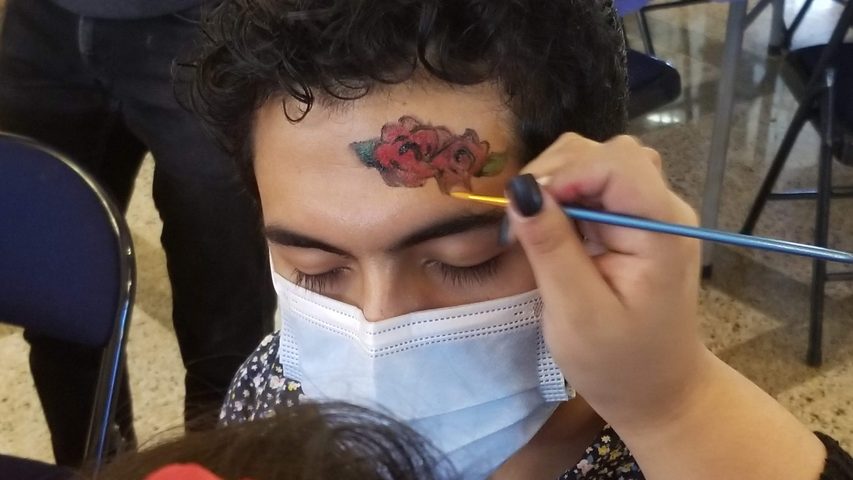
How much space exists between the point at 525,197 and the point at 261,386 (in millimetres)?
653

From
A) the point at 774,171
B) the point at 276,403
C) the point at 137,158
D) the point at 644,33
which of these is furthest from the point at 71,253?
the point at 644,33

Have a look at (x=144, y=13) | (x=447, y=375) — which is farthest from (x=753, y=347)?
(x=144, y=13)

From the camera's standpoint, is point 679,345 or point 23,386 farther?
point 23,386

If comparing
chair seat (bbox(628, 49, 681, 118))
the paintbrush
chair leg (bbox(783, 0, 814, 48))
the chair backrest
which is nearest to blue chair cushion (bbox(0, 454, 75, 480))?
the chair backrest

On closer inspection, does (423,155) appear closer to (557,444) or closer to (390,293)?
(390,293)

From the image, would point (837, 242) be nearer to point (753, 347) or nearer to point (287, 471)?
point (753, 347)

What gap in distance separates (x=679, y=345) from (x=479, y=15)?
344mm

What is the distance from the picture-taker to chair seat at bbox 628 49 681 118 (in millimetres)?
1772

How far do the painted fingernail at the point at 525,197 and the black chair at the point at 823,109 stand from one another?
147 centimetres

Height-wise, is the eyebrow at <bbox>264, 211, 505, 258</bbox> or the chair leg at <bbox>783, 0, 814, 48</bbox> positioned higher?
the eyebrow at <bbox>264, 211, 505, 258</bbox>

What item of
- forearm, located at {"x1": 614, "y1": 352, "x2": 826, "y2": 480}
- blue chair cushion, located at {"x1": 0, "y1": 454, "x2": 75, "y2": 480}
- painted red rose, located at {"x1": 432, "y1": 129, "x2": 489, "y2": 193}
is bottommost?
blue chair cushion, located at {"x1": 0, "y1": 454, "x2": 75, "y2": 480}

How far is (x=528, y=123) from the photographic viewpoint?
0.81 m

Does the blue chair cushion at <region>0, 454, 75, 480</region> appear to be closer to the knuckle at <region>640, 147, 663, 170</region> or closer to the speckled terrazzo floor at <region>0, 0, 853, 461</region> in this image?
the speckled terrazzo floor at <region>0, 0, 853, 461</region>

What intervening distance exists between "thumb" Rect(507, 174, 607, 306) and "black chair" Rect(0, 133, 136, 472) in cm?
80
